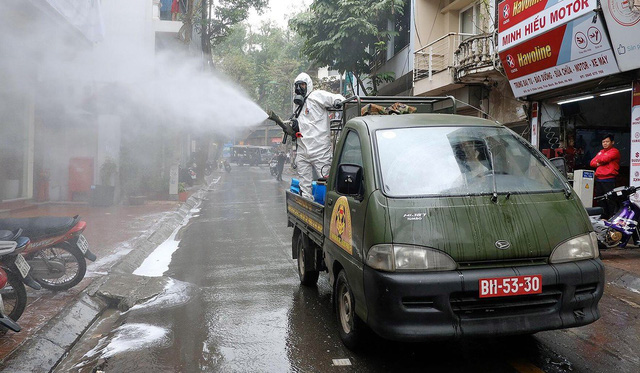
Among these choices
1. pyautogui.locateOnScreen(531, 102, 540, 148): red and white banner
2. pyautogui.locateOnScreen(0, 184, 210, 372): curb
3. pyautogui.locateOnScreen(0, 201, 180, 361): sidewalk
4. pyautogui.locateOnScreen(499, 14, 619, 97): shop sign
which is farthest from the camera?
pyautogui.locateOnScreen(531, 102, 540, 148): red and white banner

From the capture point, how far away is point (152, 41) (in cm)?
1942

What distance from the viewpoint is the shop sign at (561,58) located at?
8.38 meters

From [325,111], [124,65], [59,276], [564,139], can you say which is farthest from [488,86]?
[59,276]

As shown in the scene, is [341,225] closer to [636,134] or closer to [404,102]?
[404,102]

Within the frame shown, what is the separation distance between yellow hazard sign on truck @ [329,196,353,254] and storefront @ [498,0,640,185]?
6217 millimetres

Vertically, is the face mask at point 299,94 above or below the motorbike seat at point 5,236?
above

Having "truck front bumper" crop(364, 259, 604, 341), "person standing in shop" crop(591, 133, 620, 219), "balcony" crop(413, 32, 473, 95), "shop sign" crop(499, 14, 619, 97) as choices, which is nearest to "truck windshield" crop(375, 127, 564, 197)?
"truck front bumper" crop(364, 259, 604, 341)

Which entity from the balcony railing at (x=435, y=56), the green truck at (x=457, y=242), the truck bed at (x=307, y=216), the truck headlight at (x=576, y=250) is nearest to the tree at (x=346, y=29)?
the balcony railing at (x=435, y=56)

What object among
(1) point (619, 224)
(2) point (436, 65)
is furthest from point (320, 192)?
(2) point (436, 65)

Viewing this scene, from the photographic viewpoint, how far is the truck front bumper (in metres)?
3.06

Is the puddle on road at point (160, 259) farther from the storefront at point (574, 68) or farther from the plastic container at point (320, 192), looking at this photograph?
the storefront at point (574, 68)

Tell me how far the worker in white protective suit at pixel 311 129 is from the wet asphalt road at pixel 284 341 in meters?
1.51

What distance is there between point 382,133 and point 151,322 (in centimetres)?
292

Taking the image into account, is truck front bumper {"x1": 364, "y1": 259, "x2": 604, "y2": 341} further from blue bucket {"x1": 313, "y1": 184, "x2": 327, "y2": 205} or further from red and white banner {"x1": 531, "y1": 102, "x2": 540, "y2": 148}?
red and white banner {"x1": 531, "y1": 102, "x2": 540, "y2": 148}
